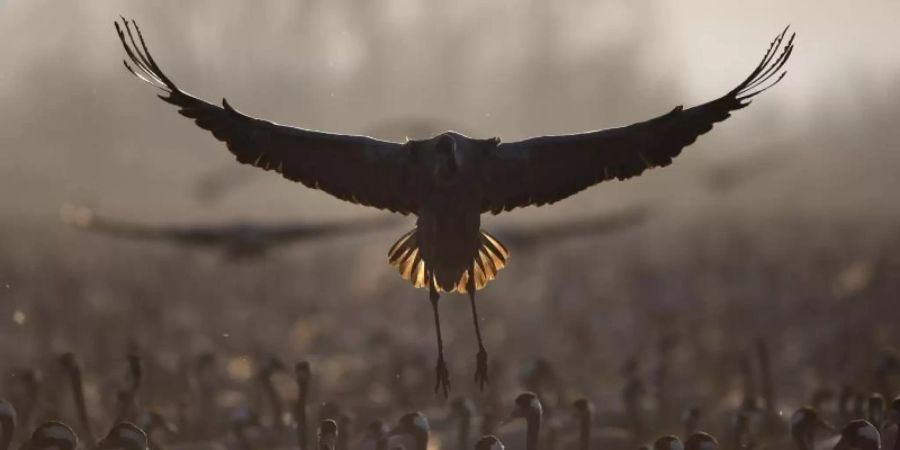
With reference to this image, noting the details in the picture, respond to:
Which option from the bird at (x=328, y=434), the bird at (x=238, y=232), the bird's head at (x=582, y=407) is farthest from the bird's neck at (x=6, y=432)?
the bird at (x=238, y=232)

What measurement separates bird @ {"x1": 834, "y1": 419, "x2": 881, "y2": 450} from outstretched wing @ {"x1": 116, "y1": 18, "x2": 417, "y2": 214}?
349cm

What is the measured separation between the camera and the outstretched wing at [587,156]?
391 inches

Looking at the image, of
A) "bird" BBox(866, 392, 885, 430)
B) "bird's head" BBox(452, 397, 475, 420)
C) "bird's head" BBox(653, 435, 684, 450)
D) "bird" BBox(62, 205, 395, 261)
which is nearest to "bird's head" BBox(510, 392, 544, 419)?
"bird's head" BBox(452, 397, 475, 420)

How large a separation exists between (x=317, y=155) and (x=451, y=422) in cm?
497

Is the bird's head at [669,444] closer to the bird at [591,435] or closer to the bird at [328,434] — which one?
the bird at [591,435]

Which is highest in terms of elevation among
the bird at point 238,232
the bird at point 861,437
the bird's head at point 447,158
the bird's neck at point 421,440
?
the bird at point 238,232

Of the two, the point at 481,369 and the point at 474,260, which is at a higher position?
the point at 474,260

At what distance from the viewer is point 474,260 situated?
10.9m

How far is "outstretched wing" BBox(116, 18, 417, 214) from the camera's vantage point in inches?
395

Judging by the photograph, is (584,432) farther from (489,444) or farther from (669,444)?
(489,444)

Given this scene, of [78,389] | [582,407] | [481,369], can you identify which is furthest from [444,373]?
[78,389]

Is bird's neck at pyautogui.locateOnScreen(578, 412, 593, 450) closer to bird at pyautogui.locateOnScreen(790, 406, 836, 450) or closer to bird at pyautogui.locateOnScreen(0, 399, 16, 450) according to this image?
bird at pyautogui.locateOnScreen(790, 406, 836, 450)

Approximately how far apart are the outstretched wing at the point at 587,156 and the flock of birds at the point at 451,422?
1.91 metres

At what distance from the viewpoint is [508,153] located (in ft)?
33.9
